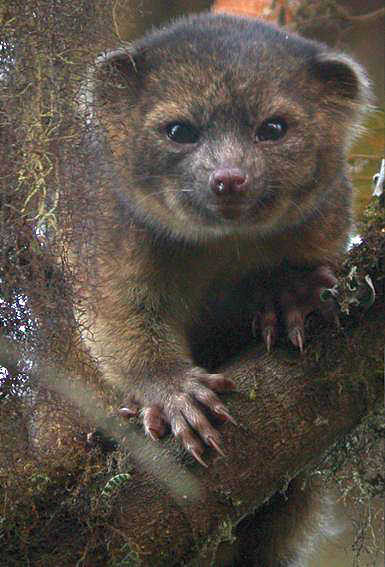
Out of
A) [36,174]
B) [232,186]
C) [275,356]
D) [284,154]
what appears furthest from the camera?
[284,154]

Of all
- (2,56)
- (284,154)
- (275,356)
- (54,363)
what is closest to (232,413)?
(275,356)

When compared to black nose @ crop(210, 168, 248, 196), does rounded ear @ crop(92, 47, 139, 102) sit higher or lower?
higher

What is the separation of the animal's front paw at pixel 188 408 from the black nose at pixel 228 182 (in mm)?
652

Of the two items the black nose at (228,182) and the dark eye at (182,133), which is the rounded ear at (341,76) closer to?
the dark eye at (182,133)

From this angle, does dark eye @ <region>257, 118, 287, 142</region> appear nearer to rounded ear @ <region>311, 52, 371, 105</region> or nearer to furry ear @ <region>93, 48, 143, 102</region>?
rounded ear @ <region>311, 52, 371, 105</region>

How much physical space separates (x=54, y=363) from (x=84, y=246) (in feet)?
1.42

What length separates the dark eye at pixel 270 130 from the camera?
11.1 feet

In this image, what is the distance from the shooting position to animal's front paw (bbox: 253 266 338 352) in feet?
9.58

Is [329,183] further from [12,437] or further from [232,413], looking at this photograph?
[12,437]

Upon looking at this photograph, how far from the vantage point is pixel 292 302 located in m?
3.20

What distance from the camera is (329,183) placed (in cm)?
359

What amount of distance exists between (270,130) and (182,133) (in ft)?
1.10

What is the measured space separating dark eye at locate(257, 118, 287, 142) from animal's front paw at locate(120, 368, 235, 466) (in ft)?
2.99

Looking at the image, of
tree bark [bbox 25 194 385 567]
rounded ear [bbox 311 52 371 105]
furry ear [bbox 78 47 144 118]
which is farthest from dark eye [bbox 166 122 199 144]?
tree bark [bbox 25 194 385 567]
